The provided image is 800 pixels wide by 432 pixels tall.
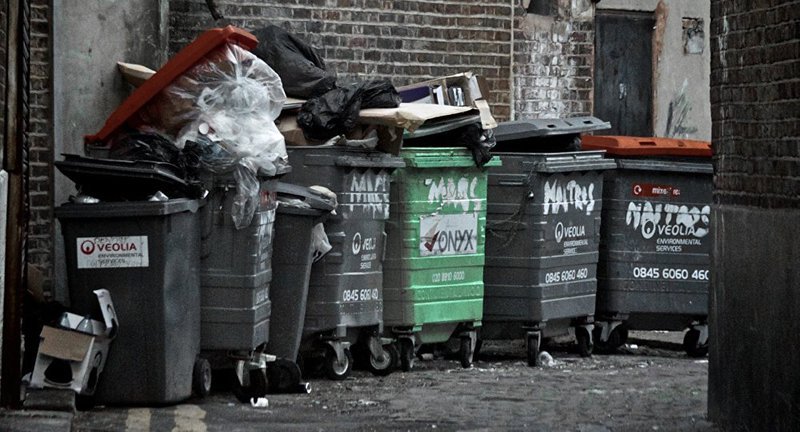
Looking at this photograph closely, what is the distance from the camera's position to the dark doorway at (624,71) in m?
16.5

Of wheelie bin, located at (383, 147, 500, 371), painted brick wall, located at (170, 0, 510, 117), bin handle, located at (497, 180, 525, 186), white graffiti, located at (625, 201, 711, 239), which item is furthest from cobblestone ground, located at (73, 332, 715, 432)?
painted brick wall, located at (170, 0, 510, 117)

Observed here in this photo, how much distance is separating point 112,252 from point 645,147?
5046 millimetres

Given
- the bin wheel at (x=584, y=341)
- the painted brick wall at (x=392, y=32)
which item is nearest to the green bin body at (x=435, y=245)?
the bin wheel at (x=584, y=341)

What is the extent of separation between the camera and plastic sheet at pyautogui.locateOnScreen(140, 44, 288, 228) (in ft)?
29.4

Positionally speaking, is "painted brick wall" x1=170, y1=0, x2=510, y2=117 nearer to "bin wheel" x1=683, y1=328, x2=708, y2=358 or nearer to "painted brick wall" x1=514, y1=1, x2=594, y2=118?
"painted brick wall" x1=514, y1=1, x2=594, y2=118

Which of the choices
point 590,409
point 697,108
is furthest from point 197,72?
point 697,108

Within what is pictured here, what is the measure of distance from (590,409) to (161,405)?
2297 millimetres

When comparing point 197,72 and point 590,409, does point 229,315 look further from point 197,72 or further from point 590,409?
point 590,409

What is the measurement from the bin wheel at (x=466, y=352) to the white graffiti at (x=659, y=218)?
5.43ft

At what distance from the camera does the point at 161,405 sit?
28.1 feet

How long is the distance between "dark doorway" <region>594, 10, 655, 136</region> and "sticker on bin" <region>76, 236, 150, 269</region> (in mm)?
8764

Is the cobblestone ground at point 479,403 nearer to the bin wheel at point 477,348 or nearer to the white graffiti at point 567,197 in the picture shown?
the bin wheel at point 477,348

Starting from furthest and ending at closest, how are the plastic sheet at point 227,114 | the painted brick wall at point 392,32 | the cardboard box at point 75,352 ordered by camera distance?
the painted brick wall at point 392,32 < the plastic sheet at point 227,114 < the cardboard box at point 75,352

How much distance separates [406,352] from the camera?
→ 36.1 ft
